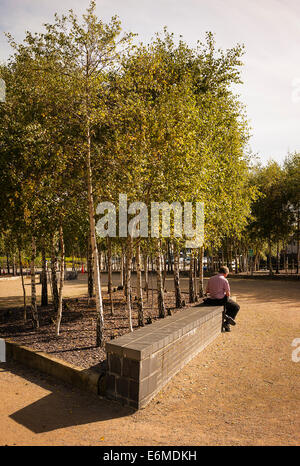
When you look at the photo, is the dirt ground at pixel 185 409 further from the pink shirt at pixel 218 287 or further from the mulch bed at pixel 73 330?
the pink shirt at pixel 218 287

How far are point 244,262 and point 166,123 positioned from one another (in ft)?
102

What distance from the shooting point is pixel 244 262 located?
127ft

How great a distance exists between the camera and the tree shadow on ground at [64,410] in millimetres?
4789

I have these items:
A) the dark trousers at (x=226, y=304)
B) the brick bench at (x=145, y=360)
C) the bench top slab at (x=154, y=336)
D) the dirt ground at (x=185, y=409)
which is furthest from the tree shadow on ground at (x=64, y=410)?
the dark trousers at (x=226, y=304)

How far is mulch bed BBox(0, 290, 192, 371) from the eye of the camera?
750 cm

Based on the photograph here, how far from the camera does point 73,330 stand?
1003 centimetres

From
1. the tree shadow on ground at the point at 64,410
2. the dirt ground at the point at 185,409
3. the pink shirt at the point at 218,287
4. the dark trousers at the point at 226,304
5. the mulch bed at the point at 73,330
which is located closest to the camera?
the dirt ground at the point at 185,409

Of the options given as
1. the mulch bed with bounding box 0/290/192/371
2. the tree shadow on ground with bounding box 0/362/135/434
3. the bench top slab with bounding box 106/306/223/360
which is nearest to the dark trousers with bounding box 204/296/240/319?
the bench top slab with bounding box 106/306/223/360

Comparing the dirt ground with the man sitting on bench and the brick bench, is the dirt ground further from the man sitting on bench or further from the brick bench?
the man sitting on bench

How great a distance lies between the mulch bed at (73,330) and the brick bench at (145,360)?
1.09 m

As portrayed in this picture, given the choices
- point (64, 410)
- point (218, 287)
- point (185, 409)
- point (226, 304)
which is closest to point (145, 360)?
point (185, 409)

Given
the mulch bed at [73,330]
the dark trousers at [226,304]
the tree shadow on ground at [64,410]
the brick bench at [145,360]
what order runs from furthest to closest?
the dark trousers at [226,304] < the mulch bed at [73,330] < the brick bench at [145,360] < the tree shadow on ground at [64,410]
